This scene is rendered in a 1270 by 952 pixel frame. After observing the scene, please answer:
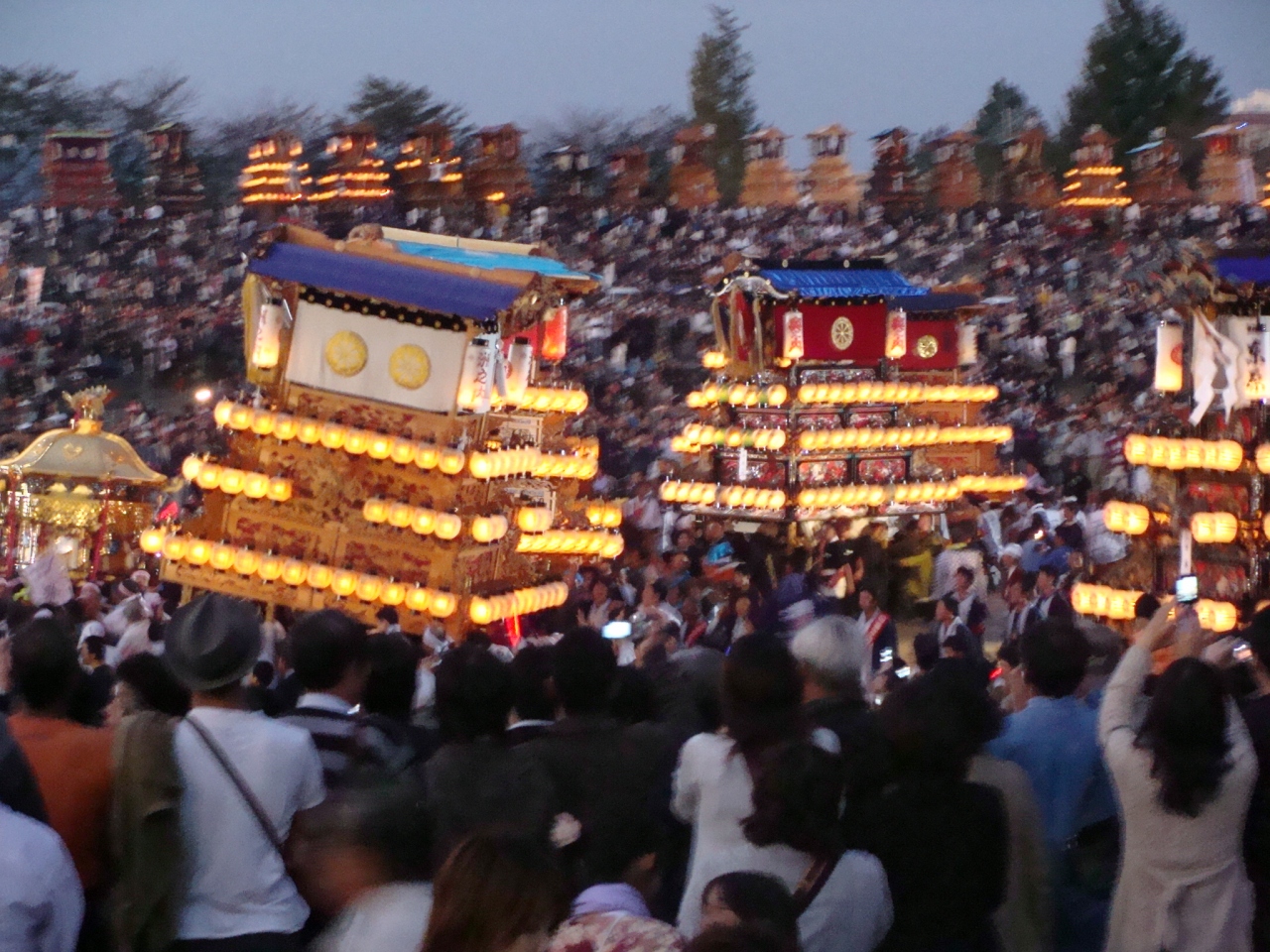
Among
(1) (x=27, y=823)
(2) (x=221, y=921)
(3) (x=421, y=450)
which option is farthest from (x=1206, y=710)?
(3) (x=421, y=450)

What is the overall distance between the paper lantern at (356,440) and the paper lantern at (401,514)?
19.2 inches

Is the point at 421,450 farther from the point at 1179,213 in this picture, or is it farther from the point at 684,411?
the point at 1179,213

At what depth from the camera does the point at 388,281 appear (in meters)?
12.6

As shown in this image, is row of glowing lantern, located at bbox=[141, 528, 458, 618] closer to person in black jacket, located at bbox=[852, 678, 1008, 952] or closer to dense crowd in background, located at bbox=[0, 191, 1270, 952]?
dense crowd in background, located at bbox=[0, 191, 1270, 952]

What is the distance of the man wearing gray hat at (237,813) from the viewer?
388cm

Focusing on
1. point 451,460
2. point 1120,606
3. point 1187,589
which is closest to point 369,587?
point 451,460

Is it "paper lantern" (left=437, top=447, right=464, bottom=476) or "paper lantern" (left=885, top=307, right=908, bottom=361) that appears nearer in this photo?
"paper lantern" (left=437, top=447, right=464, bottom=476)

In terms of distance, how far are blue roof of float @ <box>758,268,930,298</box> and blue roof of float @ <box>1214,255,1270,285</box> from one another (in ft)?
25.4

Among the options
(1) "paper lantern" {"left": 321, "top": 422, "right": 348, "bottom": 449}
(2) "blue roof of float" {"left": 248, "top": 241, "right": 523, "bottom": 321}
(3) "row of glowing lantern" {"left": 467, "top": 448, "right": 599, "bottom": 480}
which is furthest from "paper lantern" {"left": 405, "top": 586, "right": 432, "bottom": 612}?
(2) "blue roof of float" {"left": 248, "top": 241, "right": 523, "bottom": 321}

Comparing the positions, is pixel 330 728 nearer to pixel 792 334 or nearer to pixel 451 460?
pixel 451 460

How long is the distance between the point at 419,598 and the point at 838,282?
952 cm

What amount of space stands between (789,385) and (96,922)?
16317 mm

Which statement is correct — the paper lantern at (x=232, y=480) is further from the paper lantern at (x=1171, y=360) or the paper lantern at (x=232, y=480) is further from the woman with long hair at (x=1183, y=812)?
the woman with long hair at (x=1183, y=812)

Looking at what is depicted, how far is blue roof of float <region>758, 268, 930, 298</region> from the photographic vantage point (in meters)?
20.0
